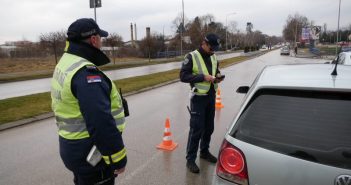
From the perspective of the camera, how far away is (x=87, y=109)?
6.79ft

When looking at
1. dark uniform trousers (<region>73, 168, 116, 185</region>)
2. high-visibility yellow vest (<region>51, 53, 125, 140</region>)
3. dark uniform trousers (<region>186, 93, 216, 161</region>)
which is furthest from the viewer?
dark uniform trousers (<region>186, 93, 216, 161</region>)

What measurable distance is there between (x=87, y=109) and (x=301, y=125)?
1510mm

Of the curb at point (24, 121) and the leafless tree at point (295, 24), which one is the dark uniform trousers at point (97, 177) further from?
the leafless tree at point (295, 24)

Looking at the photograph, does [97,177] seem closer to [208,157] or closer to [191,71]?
[191,71]

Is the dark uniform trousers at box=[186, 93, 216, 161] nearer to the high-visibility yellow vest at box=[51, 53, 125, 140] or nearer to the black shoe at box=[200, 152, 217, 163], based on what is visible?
the black shoe at box=[200, 152, 217, 163]

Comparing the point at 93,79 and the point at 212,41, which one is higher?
the point at 212,41

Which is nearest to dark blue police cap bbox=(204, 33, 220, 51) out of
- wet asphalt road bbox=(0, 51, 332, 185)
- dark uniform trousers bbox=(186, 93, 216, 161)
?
dark uniform trousers bbox=(186, 93, 216, 161)

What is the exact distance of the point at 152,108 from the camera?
9.08 m

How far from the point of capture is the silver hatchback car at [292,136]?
1920mm

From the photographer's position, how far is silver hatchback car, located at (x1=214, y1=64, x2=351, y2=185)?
192cm

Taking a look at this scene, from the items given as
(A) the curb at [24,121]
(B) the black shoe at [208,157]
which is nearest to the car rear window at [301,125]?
(B) the black shoe at [208,157]

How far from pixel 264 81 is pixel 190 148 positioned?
218cm

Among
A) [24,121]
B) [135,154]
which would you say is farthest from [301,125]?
[24,121]

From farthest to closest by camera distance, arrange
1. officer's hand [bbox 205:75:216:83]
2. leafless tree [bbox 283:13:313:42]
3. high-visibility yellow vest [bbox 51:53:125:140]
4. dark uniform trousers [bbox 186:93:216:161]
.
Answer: leafless tree [bbox 283:13:313:42]
dark uniform trousers [bbox 186:93:216:161]
officer's hand [bbox 205:75:216:83]
high-visibility yellow vest [bbox 51:53:125:140]
